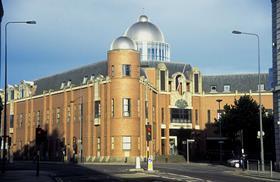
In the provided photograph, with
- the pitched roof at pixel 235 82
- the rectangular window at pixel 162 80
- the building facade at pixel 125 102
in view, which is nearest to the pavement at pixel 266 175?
the building facade at pixel 125 102

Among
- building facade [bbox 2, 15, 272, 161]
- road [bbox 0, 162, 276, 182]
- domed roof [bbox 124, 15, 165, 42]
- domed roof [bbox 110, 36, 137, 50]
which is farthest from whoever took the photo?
domed roof [bbox 124, 15, 165, 42]

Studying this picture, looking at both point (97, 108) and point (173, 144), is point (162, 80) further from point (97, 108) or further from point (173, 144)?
point (97, 108)

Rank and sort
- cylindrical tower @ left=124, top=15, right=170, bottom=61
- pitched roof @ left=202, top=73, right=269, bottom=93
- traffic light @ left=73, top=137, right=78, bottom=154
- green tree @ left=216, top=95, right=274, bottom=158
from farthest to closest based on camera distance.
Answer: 1. cylindrical tower @ left=124, top=15, right=170, bottom=61
2. pitched roof @ left=202, top=73, right=269, bottom=93
3. traffic light @ left=73, top=137, right=78, bottom=154
4. green tree @ left=216, top=95, right=274, bottom=158

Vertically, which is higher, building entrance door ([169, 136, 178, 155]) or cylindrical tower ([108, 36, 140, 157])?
cylindrical tower ([108, 36, 140, 157])

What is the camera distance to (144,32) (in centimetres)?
10481

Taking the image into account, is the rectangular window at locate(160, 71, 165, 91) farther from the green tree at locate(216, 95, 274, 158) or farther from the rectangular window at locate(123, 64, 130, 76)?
the green tree at locate(216, 95, 274, 158)

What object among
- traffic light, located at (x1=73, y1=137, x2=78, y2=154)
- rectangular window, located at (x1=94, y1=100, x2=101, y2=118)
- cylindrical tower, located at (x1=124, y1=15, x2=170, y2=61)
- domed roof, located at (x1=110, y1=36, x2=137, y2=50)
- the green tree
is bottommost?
traffic light, located at (x1=73, y1=137, x2=78, y2=154)

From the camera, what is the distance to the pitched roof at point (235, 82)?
10129 centimetres

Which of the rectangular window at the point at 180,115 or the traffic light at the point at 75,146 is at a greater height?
the rectangular window at the point at 180,115

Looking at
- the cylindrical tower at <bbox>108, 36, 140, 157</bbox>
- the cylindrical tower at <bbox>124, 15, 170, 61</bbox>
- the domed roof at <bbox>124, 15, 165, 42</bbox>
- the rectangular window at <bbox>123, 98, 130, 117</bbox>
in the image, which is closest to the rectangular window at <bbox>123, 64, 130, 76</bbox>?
the cylindrical tower at <bbox>108, 36, 140, 157</bbox>

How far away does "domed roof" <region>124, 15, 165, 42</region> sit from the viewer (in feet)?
343

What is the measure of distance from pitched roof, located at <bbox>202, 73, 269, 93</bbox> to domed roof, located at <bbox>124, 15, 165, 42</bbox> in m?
12.3

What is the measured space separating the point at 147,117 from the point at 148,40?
25.1 m

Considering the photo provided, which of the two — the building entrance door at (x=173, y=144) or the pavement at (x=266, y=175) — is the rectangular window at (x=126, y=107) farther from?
the pavement at (x=266, y=175)
